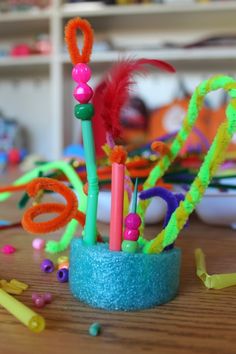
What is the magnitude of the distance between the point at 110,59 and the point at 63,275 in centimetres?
125

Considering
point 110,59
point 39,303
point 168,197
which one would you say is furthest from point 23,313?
point 110,59

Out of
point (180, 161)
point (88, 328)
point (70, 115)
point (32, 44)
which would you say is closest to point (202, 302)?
point (88, 328)

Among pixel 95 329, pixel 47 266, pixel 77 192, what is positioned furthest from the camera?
pixel 77 192

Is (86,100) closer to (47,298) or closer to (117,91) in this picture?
(117,91)

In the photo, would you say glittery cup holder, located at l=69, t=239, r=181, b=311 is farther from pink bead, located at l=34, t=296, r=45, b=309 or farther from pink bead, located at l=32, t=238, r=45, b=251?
pink bead, located at l=32, t=238, r=45, b=251

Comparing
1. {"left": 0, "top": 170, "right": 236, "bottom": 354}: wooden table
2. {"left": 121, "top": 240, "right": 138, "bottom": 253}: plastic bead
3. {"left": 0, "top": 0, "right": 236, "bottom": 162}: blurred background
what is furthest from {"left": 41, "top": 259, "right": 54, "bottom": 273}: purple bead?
{"left": 0, "top": 0, "right": 236, "bottom": 162}: blurred background

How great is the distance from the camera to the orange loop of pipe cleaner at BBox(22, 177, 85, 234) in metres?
0.30

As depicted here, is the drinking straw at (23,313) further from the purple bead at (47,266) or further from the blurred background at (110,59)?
the blurred background at (110,59)

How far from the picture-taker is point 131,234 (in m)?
0.31

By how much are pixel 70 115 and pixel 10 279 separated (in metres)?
1.40

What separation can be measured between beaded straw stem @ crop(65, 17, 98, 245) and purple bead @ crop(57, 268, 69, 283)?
5 centimetres

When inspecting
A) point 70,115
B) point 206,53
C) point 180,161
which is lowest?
point 70,115

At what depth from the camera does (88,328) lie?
28 centimetres

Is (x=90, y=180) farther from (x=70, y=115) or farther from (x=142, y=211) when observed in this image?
(x=70, y=115)
